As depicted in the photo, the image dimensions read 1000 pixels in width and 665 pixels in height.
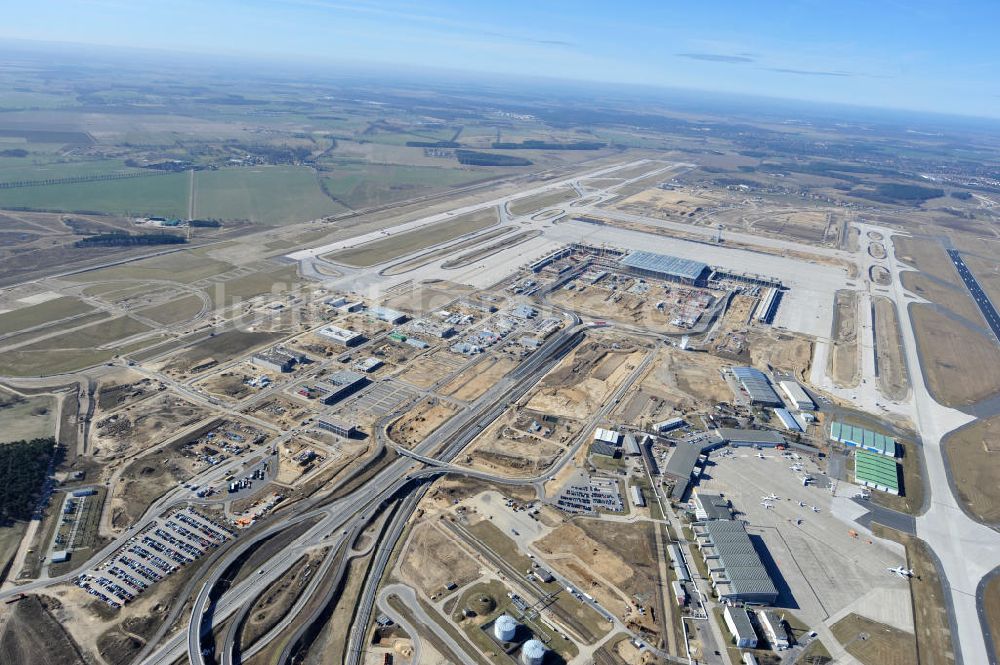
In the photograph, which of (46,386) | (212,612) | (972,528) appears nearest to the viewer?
(212,612)

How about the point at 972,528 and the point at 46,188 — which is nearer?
the point at 972,528

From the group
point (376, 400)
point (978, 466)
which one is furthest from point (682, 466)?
point (376, 400)

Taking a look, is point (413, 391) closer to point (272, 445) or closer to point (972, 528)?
point (272, 445)

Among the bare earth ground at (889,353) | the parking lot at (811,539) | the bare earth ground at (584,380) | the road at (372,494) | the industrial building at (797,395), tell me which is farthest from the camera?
the bare earth ground at (889,353)

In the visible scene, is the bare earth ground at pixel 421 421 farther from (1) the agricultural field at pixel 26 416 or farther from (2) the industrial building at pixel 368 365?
(1) the agricultural field at pixel 26 416

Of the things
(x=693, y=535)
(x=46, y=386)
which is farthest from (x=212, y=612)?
(x=46, y=386)

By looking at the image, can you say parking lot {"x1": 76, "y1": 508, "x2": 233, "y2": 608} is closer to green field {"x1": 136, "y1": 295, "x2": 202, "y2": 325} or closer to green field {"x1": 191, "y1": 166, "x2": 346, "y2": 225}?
green field {"x1": 136, "y1": 295, "x2": 202, "y2": 325}

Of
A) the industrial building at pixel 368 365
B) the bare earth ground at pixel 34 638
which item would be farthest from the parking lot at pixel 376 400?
the bare earth ground at pixel 34 638
